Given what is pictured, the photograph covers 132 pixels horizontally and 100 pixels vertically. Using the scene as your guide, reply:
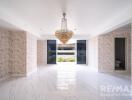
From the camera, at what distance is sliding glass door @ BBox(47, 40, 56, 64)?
40.4 ft

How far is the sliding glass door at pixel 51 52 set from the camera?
485 inches

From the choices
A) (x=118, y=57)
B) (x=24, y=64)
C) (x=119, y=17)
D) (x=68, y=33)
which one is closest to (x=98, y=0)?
(x=119, y=17)

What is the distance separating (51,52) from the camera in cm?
1245

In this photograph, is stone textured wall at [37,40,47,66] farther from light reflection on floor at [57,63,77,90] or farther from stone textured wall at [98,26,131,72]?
stone textured wall at [98,26,131,72]

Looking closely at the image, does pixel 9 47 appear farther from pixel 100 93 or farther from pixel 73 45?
pixel 73 45

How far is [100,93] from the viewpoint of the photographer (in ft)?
13.4

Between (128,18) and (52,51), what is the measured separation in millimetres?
9086

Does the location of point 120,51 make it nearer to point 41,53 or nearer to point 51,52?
point 51,52

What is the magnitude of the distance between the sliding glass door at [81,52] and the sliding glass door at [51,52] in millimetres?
2300

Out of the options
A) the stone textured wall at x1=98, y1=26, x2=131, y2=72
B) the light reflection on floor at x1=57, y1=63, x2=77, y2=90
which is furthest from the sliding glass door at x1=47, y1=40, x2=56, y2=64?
the stone textured wall at x1=98, y1=26, x2=131, y2=72

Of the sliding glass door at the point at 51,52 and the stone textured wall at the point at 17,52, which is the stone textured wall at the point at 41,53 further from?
the stone textured wall at the point at 17,52

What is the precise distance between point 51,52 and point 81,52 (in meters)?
2.86

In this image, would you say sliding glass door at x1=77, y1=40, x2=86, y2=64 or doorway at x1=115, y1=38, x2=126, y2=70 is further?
sliding glass door at x1=77, y1=40, x2=86, y2=64

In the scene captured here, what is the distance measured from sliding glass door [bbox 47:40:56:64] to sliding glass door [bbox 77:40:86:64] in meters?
2.30
